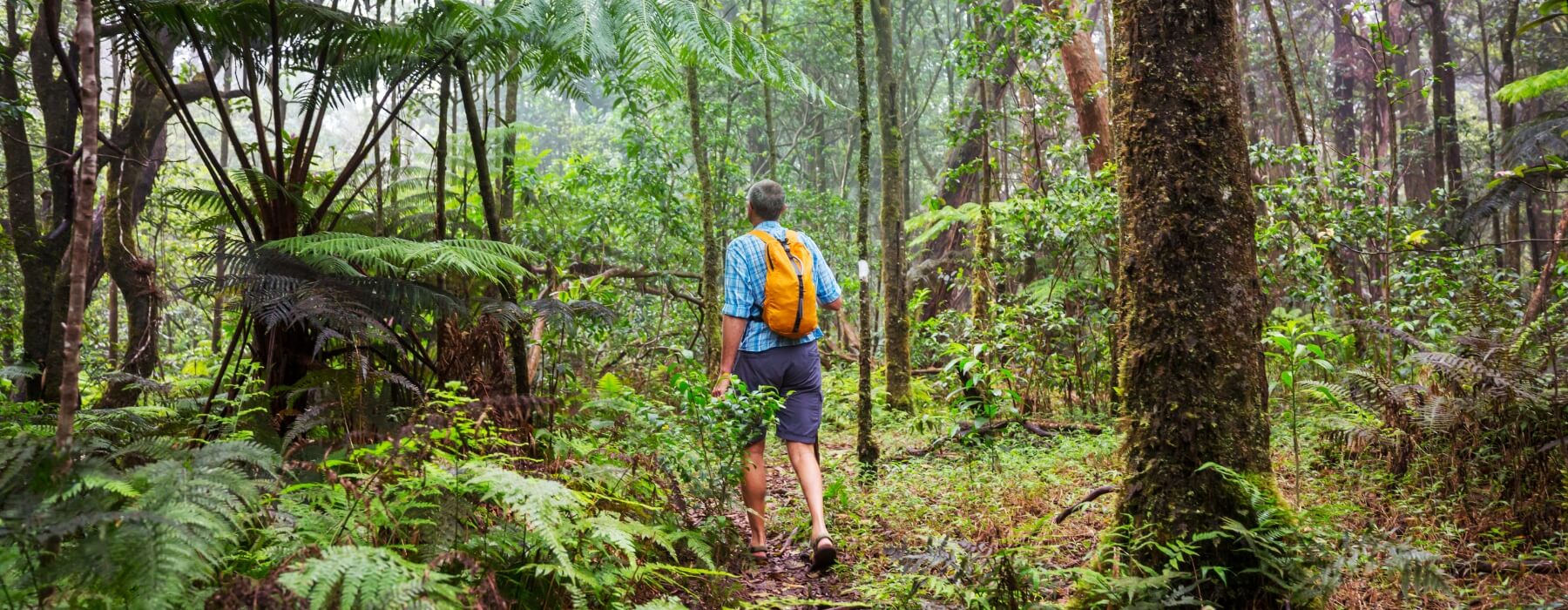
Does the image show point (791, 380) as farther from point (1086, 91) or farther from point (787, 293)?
point (1086, 91)

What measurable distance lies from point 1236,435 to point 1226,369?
0.24 m

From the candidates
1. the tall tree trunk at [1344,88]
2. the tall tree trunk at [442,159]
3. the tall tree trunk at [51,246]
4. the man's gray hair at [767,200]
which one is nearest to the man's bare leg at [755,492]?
the man's gray hair at [767,200]

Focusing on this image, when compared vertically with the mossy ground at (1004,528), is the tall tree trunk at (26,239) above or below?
above

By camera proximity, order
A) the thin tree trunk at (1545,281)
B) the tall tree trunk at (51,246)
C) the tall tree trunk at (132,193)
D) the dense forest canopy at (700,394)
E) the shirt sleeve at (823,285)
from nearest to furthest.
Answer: the dense forest canopy at (700,394), the shirt sleeve at (823,285), the tall tree trunk at (51,246), the thin tree trunk at (1545,281), the tall tree trunk at (132,193)

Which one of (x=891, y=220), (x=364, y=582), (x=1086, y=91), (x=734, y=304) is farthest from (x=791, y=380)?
(x=1086, y=91)

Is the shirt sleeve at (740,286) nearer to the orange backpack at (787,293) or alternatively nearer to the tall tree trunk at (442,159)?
the orange backpack at (787,293)

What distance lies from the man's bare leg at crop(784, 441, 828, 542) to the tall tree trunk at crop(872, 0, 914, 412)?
307 centimetres

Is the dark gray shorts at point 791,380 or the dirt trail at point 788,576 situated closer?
the dirt trail at point 788,576

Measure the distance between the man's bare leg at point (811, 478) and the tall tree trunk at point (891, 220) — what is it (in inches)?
121

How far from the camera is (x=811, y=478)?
4578 mm

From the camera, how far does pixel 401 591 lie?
2180 millimetres

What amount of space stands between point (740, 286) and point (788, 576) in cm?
147

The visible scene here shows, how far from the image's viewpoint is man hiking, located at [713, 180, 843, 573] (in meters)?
4.57

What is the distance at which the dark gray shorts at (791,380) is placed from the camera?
4.66 meters
